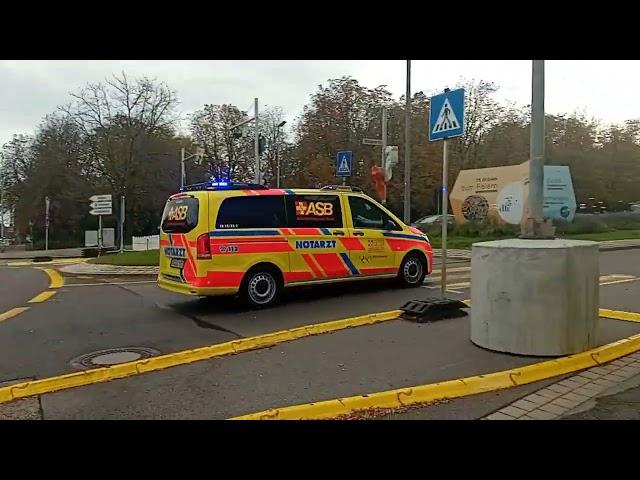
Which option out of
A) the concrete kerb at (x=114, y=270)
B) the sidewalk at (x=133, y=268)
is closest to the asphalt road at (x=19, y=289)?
the concrete kerb at (x=114, y=270)

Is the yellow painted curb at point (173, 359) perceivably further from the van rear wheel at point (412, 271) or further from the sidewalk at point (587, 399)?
the sidewalk at point (587, 399)

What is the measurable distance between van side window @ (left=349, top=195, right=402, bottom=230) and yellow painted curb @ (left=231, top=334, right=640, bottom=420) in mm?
5009

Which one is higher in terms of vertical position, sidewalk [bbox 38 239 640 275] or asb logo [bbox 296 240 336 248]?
asb logo [bbox 296 240 336 248]

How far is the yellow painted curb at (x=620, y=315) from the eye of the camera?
24.6ft

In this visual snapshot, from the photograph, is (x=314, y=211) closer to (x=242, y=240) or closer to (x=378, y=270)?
(x=242, y=240)

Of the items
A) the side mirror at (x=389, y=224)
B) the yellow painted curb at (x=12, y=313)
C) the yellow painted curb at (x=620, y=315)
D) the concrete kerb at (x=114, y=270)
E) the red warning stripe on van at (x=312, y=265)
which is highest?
the side mirror at (x=389, y=224)

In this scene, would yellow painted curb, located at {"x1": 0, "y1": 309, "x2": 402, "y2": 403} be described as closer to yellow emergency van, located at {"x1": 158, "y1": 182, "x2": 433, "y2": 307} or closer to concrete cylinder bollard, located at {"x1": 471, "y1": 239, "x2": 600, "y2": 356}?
yellow emergency van, located at {"x1": 158, "y1": 182, "x2": 433, "y2": 307}

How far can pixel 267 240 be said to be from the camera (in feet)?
29.0

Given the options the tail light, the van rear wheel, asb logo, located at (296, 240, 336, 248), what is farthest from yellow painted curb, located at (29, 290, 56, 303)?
the van rear wheel

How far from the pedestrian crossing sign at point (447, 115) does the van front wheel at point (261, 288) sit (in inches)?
128

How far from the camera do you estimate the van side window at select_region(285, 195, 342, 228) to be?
9.30 meters

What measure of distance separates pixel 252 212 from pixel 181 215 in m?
1.09
